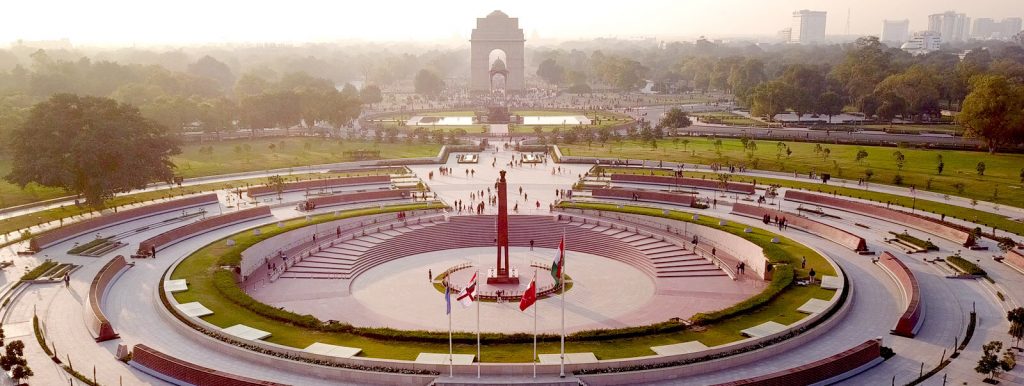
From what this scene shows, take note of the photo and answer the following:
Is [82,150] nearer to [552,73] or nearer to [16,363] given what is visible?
[16,363]

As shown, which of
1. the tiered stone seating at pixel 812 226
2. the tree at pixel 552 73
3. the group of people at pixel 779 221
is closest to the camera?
the tiered stone seating at pixel 812 226

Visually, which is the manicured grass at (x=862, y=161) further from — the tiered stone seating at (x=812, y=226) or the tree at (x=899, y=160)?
the tiered stone seating at (x=812, y=226)

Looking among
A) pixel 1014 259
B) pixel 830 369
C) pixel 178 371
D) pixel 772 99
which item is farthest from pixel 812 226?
pixel 772 99

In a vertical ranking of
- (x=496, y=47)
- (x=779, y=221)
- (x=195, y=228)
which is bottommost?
(x=195, y=228)

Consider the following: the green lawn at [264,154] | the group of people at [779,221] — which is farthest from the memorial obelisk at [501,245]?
the green lawn at [264,154]

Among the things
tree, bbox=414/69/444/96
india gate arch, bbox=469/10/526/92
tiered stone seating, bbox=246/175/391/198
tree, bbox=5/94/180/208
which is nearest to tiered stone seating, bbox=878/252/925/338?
tiered stone seating, bbox=246/175/391/198

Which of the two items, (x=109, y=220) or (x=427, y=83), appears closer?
(x=109, y=220)
